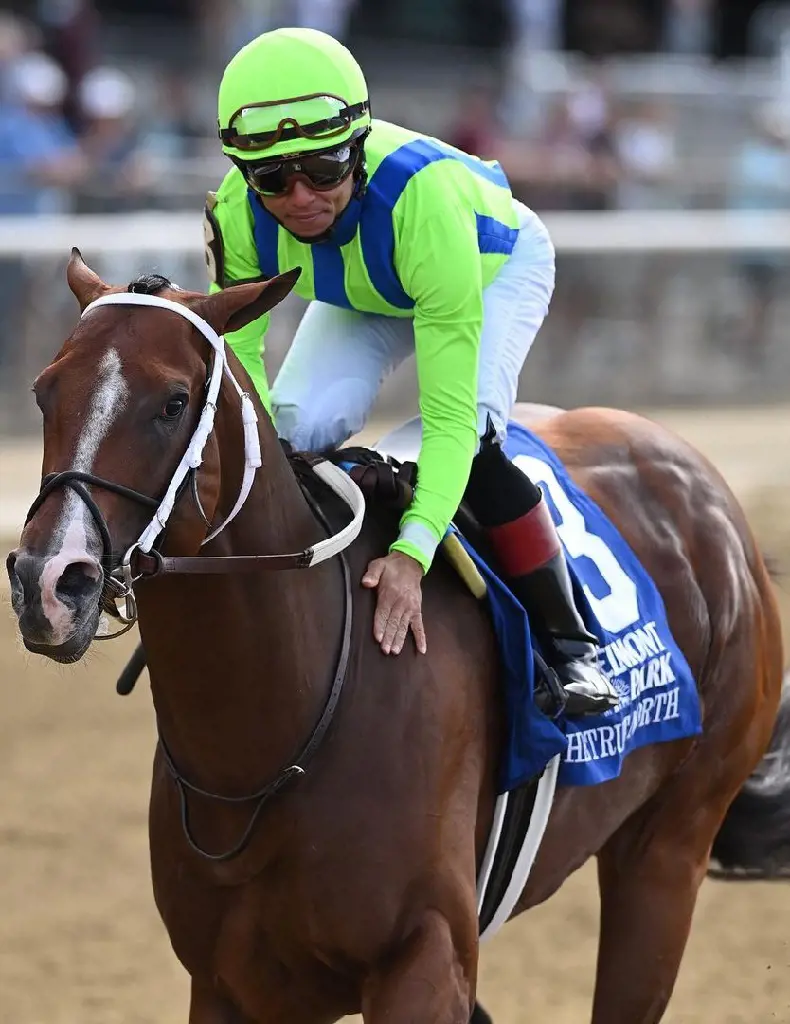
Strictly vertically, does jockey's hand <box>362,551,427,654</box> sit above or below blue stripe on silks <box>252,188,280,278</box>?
below

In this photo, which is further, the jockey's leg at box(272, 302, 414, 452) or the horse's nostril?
the jockey's leg at box(272, 302, 414, 452)

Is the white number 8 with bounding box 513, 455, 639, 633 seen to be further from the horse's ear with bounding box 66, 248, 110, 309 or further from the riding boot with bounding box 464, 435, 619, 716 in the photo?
the horse's ear with bounding box 66, 248, 110, 309

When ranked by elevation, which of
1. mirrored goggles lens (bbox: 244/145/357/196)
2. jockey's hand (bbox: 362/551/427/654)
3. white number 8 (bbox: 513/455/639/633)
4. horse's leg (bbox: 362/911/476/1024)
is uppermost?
mirrored goggles lens (bbox: 244/145/357/196)

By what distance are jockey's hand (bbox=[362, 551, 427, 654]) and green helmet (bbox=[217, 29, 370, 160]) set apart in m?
0.77

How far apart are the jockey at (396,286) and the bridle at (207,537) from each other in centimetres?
14

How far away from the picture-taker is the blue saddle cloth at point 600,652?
345 cm

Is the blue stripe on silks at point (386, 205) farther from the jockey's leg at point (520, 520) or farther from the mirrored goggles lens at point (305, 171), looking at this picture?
the jockey's leg at point (520, 520)

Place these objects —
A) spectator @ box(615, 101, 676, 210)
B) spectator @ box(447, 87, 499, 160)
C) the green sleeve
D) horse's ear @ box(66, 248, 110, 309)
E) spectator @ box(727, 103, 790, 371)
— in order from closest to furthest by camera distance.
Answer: horse's ear @ box(66, 248, 110, 309) → the green sleeve → spectator @ box(727, 103, 790, 371) → spectator @ box(447, 87, 499, 160) → spectator @ box(615, 101, 676, 210)

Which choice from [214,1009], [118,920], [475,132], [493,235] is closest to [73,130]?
[475,132]

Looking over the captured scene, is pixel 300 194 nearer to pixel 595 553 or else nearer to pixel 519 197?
pixel 595 553

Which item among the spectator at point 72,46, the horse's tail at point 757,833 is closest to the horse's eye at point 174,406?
the horse's tail at point 757,833

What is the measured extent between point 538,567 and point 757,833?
1.41m

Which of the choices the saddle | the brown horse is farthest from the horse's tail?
the saddle

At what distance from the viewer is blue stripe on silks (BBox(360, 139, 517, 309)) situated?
131 inches
